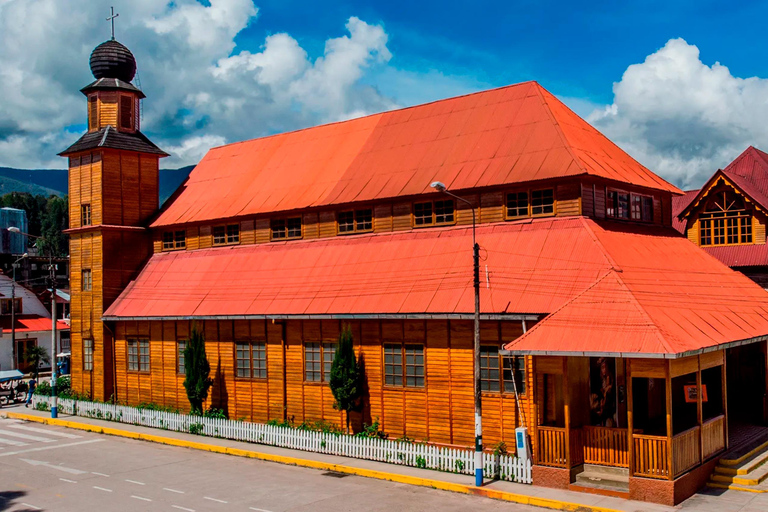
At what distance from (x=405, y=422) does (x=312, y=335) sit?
5160mm

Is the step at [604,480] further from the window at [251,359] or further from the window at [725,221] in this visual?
the window at [725,221]

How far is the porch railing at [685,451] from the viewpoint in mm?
18938

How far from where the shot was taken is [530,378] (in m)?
22.5

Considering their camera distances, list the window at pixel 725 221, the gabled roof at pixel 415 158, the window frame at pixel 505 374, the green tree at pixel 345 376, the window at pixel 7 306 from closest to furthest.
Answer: the window frame at pixel 505 374
the green tree at pixel 345 376
the gabled roof at pixel 415 158
the window at pixel 725 221
the window at pixel 7 306

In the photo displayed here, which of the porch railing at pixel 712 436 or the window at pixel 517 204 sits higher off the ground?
the window at pixel 517 204

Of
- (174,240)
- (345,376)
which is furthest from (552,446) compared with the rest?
(174,240)

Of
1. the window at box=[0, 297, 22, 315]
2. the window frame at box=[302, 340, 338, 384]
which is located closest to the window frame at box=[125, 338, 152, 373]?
the window frame at box=[302, 340, 338, 384]

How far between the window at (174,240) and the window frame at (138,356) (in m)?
5.00

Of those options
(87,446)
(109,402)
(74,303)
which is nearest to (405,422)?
(87,446)

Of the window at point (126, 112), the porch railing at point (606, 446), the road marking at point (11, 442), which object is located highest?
the window at point (126, 112)

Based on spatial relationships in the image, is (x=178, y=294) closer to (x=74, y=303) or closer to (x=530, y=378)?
(x=74, y=303)

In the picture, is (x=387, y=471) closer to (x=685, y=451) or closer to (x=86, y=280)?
(x=685, y=451)

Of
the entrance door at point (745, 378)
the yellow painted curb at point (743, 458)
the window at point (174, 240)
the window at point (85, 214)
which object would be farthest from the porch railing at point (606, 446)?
the window at point (85, 214)

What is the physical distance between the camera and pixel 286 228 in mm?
32656
